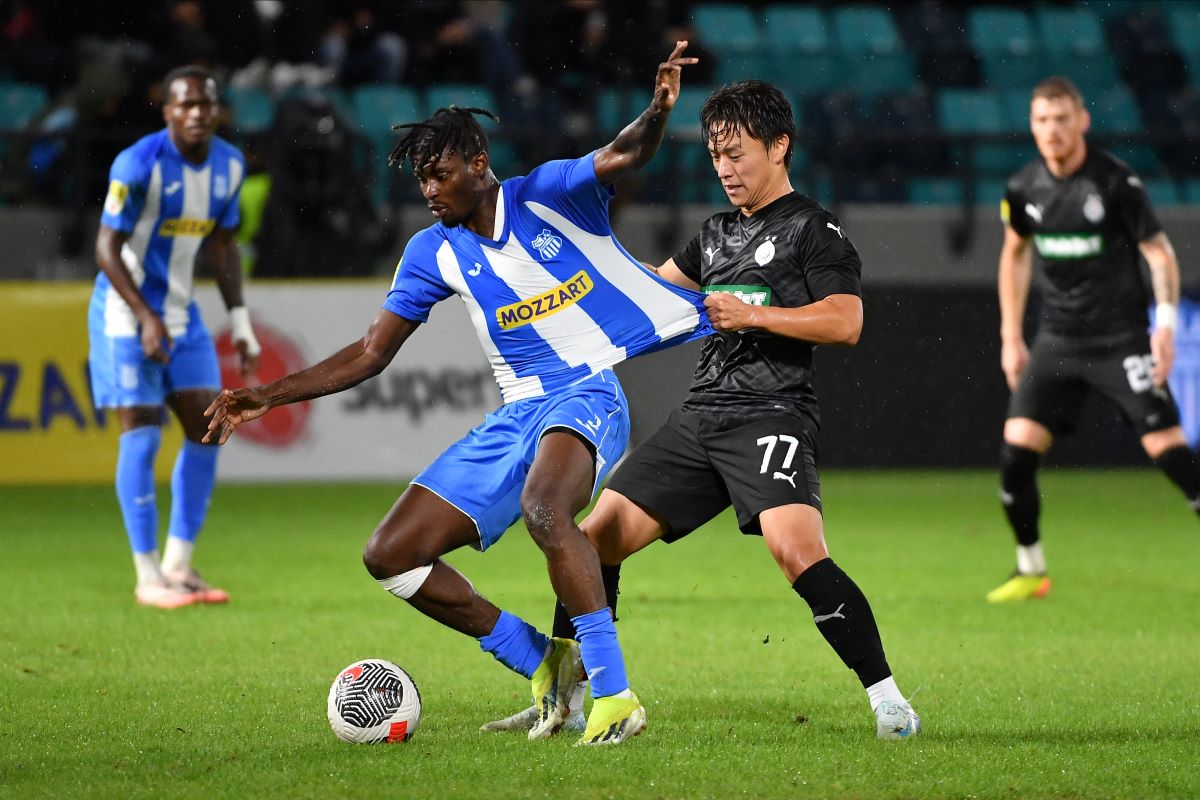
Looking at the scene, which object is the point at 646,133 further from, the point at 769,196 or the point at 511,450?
the point at 511,450

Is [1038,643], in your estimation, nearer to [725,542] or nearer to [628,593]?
[628,593]

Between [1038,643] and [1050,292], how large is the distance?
2178 millimetres

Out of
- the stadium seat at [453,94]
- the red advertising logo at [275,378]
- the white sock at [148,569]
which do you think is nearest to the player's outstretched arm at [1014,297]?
the white sock at [148,569]

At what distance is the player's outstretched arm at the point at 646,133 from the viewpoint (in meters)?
4.59

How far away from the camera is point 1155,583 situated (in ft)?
26.9

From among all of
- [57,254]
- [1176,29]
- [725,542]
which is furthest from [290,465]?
[1176,29]

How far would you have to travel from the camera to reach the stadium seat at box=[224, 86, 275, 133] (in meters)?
14.3

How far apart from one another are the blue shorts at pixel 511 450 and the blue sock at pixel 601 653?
40 cm

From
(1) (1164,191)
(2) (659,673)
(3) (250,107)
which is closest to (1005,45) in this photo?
(1) (1164,191)

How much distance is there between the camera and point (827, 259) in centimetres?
460

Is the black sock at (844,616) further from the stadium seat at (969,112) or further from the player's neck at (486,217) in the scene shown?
the stadium seat at (969,112)

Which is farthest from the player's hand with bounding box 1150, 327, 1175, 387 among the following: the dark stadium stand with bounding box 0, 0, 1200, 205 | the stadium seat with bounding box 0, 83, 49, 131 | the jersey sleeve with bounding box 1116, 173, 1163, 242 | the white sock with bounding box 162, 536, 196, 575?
the stadium seat with bounding box 0, 83, 49, 131

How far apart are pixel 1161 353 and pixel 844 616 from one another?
12.1 feet

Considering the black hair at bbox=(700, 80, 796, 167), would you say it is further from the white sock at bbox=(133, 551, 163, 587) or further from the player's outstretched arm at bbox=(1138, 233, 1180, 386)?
the white sock at bbox=(133, 551, 163, 587)
